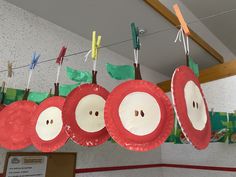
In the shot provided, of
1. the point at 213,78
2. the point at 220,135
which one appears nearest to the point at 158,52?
the point at 213,78

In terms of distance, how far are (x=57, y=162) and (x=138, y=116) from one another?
2.99 ft

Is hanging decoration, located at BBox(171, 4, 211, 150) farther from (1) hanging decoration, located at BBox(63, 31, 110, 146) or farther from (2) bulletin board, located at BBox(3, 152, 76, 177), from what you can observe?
(2) bulletin board, located at BBox(3, 152, 76, 177)

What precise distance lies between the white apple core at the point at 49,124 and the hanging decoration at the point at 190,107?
0.39 meters

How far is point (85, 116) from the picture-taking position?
620 mm

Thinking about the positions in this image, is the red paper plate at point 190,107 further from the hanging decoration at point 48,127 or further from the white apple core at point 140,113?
the hanging decoration at point 48,127

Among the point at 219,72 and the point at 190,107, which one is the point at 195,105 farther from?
the point at 219,72

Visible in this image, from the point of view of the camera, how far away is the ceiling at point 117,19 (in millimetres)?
1242

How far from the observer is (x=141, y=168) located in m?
1.87

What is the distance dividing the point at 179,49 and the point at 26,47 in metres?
1.21

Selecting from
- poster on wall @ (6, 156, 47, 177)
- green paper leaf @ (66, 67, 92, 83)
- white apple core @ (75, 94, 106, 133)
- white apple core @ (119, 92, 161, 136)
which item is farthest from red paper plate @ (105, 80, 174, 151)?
poster on wall @ (6, 156, 47, 177)

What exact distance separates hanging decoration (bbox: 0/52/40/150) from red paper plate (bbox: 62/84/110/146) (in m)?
0.24

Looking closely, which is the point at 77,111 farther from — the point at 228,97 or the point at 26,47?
the point at 228,97

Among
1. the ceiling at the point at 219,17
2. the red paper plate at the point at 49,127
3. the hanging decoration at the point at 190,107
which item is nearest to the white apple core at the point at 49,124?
the red paper plate at the point at 49,127

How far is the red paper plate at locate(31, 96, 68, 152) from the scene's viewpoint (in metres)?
0.65
